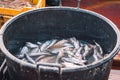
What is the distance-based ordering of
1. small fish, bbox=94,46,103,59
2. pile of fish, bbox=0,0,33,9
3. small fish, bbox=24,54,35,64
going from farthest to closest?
pile of fish, bbox=0,0,33,9
small fish, bbox=94,46,103,59
small fish, bbox=24,54,35,64

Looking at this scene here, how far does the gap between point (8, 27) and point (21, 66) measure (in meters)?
0.45

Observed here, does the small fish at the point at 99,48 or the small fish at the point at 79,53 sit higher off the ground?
the small fish at the point at 99,48

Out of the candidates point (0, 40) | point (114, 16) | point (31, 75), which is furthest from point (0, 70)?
point (114, 16)

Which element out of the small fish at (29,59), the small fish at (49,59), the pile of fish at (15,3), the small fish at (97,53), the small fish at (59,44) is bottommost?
the small fish at (49,59)

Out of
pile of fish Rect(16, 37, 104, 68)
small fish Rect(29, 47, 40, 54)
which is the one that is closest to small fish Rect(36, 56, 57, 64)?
pile of fish Rect(16, 37, 104, 68)

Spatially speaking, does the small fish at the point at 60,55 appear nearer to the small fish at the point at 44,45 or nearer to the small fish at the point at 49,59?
the small fish at the point at 49,59

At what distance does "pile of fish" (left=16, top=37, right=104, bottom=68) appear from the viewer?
2.21 meters

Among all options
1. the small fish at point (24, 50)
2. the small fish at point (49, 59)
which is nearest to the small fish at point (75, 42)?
the small fish at point (49, 59)

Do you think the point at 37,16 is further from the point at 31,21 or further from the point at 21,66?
the point at 21,66

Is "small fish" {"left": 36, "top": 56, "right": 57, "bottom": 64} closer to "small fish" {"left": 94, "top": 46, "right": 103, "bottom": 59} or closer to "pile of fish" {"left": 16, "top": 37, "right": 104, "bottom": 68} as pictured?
"pile of fish" {"left": 16, "top": 37, "right": 104, "bottom": 68}

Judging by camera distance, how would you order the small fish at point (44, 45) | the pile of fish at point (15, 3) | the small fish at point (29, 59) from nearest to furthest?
the small fish at point (29, 59) < the small fish at point (44, 45) < the pile of fish at point (15, 3)

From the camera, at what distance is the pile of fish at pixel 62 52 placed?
221 cm

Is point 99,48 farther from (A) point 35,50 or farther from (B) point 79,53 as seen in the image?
(A) point 35,50

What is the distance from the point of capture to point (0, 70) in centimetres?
222
